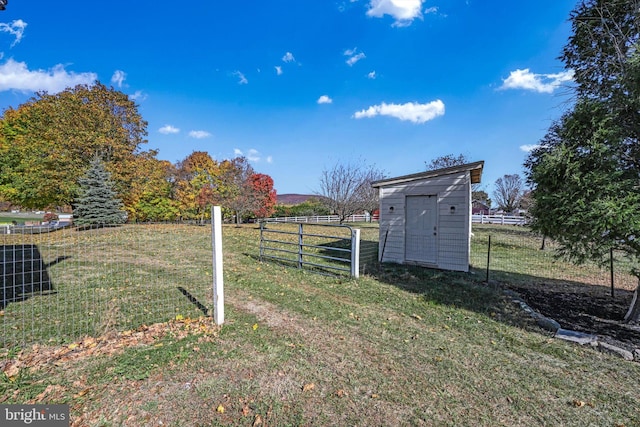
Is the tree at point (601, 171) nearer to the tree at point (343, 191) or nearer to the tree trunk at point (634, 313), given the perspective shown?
the tree trunk at point (634, 313)

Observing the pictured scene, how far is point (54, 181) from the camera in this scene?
15.2 meters

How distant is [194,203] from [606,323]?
85.5ft

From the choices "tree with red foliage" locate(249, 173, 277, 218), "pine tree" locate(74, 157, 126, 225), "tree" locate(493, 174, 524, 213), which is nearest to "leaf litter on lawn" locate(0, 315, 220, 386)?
"pine tree" locate(74, 157, 126, 225)

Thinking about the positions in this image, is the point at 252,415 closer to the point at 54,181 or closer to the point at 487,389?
the point at 487,389

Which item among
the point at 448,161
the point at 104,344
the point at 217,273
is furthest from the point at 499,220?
the point at 104,344

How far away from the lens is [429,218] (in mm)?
7883

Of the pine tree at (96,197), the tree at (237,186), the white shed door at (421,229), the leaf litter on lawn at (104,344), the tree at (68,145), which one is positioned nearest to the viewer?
the leaf litter on lawn at (104,344)

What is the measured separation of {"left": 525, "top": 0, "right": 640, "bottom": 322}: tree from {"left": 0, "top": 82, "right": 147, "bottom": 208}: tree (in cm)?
1937

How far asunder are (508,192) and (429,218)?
38327mm

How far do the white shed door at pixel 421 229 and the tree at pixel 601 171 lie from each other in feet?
11.4

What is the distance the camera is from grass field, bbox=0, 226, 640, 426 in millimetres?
2229

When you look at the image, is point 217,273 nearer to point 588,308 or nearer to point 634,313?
point 634,313

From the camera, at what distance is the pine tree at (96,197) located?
49.0 ft

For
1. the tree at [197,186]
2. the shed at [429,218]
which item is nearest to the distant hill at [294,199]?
the tree at [197,186]
